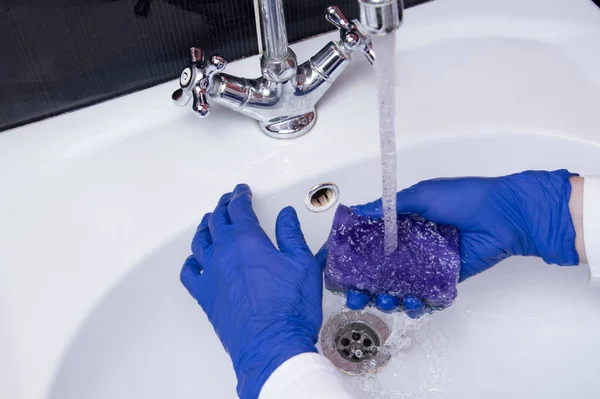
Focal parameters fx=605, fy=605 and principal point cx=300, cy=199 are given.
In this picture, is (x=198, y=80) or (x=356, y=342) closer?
(x=198, y=80)

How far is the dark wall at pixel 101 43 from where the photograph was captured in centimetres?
65

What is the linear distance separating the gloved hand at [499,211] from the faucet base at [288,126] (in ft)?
0.43

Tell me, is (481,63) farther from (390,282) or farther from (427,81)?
(390,282)

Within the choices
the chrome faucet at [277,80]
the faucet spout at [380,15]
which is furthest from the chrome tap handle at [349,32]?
the faucet spout at [380,15]

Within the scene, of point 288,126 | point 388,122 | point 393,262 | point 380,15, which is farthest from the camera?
point 288,126

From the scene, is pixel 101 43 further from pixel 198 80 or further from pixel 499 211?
pixel 499 211

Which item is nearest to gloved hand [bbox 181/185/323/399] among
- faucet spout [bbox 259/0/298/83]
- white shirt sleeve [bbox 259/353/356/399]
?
white shirt sleeve [bbox 259/353/356/399]

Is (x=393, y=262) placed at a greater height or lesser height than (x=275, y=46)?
lesser

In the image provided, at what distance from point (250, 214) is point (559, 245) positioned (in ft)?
1.09

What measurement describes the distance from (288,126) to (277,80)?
8cm

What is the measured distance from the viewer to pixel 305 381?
0.53m

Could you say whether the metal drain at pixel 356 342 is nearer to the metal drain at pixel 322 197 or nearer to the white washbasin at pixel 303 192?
the white washbasin at pixel 303 192

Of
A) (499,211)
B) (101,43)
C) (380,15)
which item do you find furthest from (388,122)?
(101,43)

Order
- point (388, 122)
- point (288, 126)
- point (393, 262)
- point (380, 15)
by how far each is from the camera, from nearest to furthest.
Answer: point (380, 15)
point (388, 122)
point (393, 262)
point (288, 126)
